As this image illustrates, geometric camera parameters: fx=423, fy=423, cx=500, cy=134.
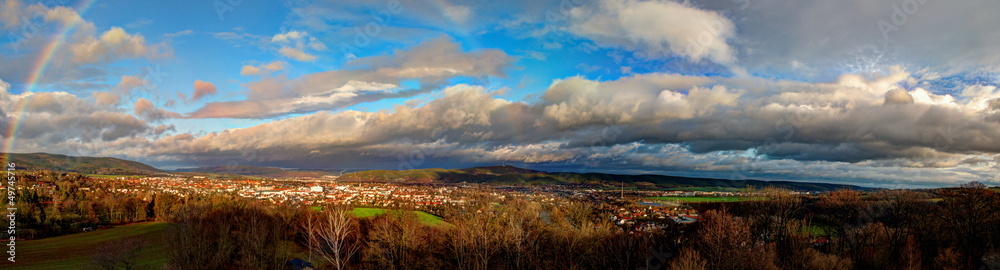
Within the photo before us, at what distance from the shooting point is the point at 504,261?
42.8 m

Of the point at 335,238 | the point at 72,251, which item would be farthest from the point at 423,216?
the point at 72,251

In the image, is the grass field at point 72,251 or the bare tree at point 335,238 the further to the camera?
the grass field at point 72,251

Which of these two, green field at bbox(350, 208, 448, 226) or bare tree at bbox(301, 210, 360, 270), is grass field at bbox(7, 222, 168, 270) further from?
green field at bbox(350, 208, 448, 226)

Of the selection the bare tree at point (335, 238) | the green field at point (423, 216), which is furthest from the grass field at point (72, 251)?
the green field at point (423, 216)

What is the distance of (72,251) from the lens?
43656 mm

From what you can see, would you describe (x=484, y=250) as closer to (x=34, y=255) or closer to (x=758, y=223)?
(x=758, y=223)

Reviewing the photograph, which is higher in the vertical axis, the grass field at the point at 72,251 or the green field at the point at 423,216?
the grass field at the point at 72,251

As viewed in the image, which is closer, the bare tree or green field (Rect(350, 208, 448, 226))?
the bare tree

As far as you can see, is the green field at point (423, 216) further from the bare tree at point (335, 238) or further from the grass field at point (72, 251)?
the grass field at point (72, 251)

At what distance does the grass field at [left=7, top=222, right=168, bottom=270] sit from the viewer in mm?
36719

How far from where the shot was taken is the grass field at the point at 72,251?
36.7 meters

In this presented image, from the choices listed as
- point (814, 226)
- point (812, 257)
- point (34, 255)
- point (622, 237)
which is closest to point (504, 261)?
point (622, 237)

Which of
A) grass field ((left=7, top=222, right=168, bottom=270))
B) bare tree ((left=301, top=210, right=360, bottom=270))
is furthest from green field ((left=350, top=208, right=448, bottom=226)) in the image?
grass field ((left=7, top=222, right=168, bottom=270))

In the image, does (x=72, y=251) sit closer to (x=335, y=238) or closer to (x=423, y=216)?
(x=335, y=238)
